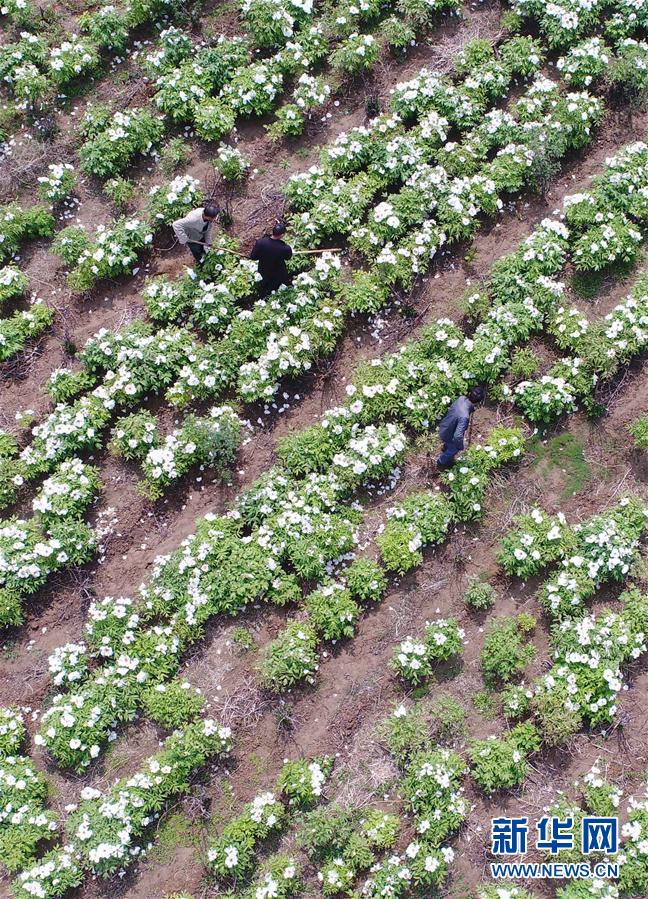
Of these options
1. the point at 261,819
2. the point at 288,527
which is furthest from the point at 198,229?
the point at 261,819

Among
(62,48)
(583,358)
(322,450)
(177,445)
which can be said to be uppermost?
(62,48)

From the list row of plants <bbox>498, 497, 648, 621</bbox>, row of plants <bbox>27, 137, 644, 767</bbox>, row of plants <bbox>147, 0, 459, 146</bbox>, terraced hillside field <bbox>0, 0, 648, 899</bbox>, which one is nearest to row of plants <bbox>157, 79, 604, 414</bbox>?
terraced hillside field <bbox>0, 0, 648, 899</bbox>

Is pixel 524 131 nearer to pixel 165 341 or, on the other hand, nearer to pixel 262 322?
pixel 262 322

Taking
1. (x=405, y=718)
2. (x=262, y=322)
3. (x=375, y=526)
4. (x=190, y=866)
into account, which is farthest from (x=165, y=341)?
(x=190, y=866)

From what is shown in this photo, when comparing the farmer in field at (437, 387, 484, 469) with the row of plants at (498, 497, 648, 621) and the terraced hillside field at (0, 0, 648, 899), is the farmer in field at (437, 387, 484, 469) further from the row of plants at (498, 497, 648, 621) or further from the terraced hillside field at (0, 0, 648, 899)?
the row of plants at (498, 497, 648, 621)

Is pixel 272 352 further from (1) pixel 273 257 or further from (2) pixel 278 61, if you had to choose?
(2) pixel 278 61

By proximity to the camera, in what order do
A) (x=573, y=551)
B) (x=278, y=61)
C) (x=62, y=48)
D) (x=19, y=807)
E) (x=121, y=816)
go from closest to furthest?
(x=121, y=816) → (x=19, y=807) → (x=573, y=551) → (x=278, y=61) → (x=62, y=48)
